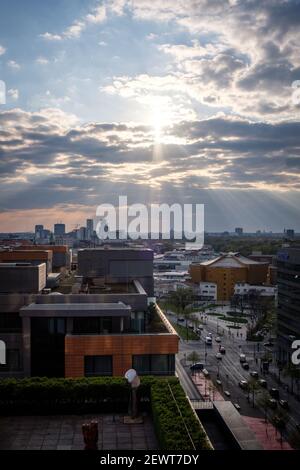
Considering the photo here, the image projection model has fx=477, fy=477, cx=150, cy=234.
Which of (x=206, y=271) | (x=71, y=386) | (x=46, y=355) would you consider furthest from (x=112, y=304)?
(x=206, y=271)

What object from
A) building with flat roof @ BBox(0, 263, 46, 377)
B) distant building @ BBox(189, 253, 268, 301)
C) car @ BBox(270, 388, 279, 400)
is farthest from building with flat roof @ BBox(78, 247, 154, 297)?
distant building @ BBox(189, 253, 268, 301)

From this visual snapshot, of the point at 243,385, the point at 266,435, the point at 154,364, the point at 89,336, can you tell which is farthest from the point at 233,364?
the point at 89,336

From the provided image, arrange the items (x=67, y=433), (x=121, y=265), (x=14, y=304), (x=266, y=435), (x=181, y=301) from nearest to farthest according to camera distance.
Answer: (x=67, y=433)
(x=14, y=304)
(x=266, y=435)
(x=121, y=265)
(x=181, y=301)

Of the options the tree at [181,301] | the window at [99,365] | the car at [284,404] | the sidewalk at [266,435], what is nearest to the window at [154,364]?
the window at [99,365]

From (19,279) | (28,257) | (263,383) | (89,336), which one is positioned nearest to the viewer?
(89,336)

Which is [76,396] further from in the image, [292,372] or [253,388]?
[292,372]
